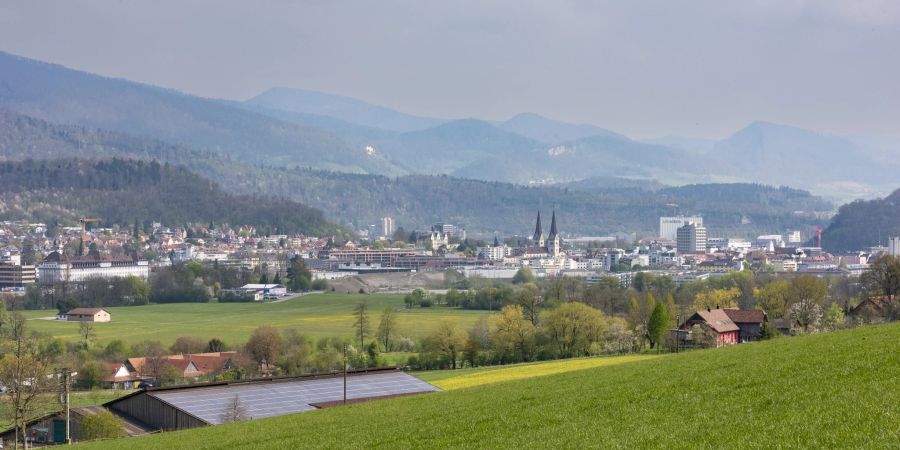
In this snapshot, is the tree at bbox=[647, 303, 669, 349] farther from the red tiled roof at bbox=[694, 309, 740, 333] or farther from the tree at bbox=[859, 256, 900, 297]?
the tree at bbox=[859, 256, 900, 297]

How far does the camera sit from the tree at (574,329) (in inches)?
2314

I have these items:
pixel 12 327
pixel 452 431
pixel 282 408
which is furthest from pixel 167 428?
pixel 12 327

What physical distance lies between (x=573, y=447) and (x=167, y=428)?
2209cm

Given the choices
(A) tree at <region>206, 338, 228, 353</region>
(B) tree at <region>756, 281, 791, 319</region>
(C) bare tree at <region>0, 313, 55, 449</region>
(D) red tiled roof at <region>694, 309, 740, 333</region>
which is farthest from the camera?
(A) tree at <region>206, 338, 228, 353</region>

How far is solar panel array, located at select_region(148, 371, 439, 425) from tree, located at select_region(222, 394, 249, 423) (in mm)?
47

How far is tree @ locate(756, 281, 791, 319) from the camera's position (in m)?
64.6

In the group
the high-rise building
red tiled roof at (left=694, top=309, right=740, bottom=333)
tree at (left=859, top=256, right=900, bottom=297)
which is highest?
the high-rise building

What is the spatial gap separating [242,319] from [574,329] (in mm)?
36865

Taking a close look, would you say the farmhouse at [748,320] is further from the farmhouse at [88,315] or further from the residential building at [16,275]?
the residential building at [16,275]

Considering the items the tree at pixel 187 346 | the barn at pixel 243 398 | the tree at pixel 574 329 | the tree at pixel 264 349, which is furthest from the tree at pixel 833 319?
the tree at pixel 187 346

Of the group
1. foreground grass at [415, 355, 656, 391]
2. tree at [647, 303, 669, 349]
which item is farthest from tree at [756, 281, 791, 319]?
foreground grass at [415, 355, 656, 391]

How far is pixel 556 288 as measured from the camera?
83.8 meters

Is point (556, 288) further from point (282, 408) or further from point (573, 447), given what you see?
point (573, 447)

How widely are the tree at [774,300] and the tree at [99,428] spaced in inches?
1533
